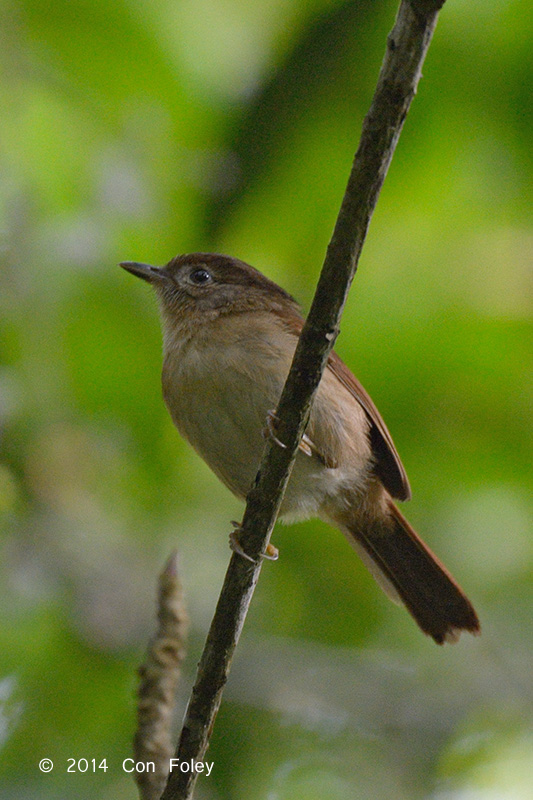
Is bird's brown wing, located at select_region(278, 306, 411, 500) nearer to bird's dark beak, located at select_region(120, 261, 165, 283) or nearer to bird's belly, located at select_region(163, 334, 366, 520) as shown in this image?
bird's belly, located at select_region(163, 334, 366, 520)

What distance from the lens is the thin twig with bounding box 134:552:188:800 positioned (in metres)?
2.73

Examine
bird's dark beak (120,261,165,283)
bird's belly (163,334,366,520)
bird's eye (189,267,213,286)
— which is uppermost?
bird's eye (189,267,213,286)

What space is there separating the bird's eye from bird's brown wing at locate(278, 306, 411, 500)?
449 mm

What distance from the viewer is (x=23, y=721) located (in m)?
4.43

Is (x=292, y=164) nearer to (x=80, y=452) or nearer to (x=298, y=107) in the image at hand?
Result: (x=298, y=107)

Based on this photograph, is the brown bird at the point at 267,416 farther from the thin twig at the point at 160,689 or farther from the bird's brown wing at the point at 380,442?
the thin twig at the point at 160,689

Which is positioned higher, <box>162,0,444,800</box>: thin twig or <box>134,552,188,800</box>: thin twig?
<box>162,0,444,800</box>: thin twig

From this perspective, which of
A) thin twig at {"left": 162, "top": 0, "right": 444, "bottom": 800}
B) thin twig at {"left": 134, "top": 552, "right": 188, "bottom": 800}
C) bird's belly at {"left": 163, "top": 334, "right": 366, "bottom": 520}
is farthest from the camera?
bird's belly at {"left": 163, "top": 334, "right": 366, "bottom": 520}

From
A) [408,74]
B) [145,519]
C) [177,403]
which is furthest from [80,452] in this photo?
[408,74]

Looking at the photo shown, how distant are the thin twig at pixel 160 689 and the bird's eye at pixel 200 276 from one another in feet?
6.37

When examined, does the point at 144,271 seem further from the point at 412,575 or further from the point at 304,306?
the point at 412,575

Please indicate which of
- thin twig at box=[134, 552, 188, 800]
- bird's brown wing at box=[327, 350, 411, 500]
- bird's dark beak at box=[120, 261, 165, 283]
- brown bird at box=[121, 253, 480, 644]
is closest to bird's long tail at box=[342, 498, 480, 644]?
brown bird at box=[121, 253, 480, 644]

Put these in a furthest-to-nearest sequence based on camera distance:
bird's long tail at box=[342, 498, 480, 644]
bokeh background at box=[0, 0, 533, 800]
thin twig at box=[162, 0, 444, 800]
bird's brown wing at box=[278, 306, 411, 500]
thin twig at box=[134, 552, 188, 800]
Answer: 1. bokeh background at box=[0, 0, 533, 800]
2. bird's long tail at box=[342, 498, 480, 644]
3. bird's brown wing at box=[278, 306, 411, 500]
4. thin twig at box=[134, 552, 188, 800]
5. thin twig at box=[162, 0, 444, 800]

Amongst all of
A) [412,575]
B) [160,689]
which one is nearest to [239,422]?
[160,689]
